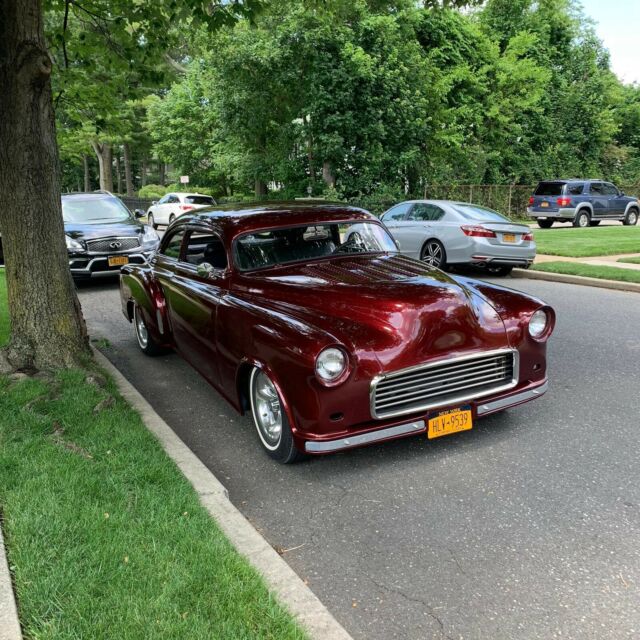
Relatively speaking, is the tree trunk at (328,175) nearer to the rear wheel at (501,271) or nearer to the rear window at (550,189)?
the rear window at (550,189)

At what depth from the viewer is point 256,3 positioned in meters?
7.20

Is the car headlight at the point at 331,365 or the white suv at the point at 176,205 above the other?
the white suv at the point at 176,205

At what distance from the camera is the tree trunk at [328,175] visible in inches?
971

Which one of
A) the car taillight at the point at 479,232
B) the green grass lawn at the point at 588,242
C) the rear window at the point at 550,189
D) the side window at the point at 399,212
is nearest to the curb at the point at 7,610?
the car taillight at the point at 479,232

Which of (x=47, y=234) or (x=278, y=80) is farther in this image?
(x=278, y=80)

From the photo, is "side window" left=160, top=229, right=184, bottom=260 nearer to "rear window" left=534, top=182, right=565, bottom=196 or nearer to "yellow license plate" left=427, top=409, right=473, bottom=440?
"yellow license plate" left=427, top=409, right=473, bottom=440

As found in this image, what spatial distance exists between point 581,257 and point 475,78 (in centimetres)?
1743

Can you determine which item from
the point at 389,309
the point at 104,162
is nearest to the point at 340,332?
the point at 389,309

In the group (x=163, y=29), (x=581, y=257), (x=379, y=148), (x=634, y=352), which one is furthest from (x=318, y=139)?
(x=634, y=352)

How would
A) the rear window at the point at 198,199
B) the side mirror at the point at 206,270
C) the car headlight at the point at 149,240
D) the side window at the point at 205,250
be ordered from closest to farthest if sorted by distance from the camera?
1. the side mirror at the point at 206,270
2. the side window at the point at 205,250
3. the car headlight at the point at 149,240
4. the rear window at the point at 198,199

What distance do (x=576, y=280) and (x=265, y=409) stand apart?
8634 mm

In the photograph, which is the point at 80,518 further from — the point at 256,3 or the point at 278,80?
the point at 278,80

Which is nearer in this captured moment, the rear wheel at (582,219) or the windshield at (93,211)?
the windshield at (93,211)

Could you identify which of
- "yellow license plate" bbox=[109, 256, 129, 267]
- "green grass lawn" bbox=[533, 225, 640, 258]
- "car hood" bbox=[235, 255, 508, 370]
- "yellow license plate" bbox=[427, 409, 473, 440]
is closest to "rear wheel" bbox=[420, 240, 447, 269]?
"green grass lawn" bbox=[533, 225, 640, 258]
